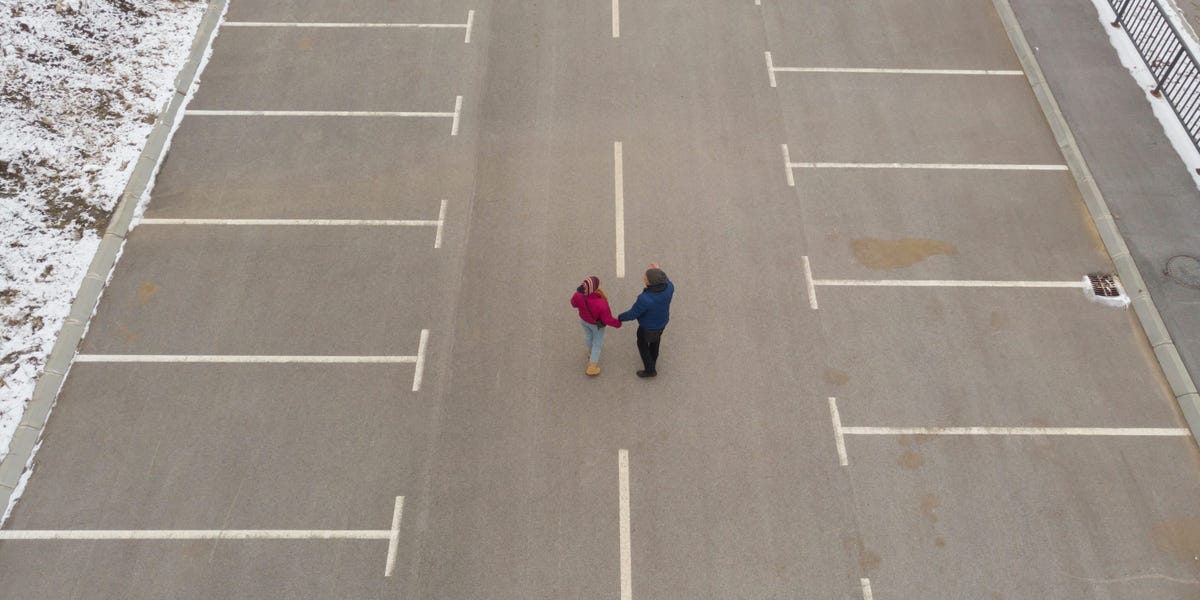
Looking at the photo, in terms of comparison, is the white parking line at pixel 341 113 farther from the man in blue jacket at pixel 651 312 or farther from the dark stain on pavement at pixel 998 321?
the dark stain on pavement at pixel 998 321

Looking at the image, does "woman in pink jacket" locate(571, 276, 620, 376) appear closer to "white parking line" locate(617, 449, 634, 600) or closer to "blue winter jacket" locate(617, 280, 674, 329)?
"blue winter jacket" locate(617, 280, 674, 329)

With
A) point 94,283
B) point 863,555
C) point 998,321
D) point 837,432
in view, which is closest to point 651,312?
point 837,432

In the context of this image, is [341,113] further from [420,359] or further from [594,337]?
[594,337]

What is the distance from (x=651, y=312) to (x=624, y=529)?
7.44ft

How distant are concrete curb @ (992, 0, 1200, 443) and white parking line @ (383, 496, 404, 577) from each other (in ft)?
29.0

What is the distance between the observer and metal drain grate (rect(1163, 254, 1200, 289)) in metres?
9.22

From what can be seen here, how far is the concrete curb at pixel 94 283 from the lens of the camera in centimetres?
775

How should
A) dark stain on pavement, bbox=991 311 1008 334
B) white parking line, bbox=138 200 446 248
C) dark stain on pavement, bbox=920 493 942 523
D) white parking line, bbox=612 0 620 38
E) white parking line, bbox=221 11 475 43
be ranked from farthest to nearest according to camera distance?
white parking line, bbox=612 0 620 38, white parking line, bbox=221 11 475 43, white parking line, bbox=138 200 446 248, dark stain on pavement, bbox=991 311 1008 334, dark stain on pavement, bbox=920 493 942 523

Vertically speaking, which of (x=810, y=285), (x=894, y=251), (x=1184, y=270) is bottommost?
(x=810, y=285)

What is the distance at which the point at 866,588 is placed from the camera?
718cm

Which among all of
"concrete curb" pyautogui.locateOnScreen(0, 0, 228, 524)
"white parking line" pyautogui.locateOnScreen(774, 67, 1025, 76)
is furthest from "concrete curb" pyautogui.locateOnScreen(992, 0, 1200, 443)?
"concrete curb" pyautogui.locateOnScreen(0, 0, 228, 524)

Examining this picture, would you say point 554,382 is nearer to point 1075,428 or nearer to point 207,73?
point 1075,428

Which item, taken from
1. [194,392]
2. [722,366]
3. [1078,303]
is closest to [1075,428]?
[1078,303]

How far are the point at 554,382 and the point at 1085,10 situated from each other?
1148cm
